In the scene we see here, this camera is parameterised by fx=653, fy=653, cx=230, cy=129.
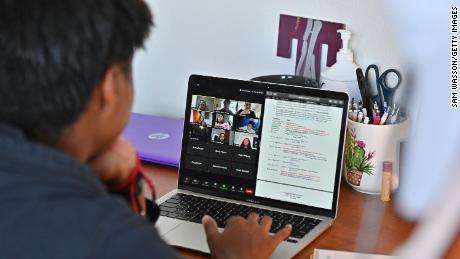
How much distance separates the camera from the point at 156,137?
58.9 inches

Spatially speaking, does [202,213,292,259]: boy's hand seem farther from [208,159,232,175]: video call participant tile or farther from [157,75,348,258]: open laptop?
[208,159,232,175]: video call participant tile

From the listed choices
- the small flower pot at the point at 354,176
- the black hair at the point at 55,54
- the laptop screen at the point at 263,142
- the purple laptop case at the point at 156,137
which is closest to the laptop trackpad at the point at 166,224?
the laptop screen at the point at 263,142

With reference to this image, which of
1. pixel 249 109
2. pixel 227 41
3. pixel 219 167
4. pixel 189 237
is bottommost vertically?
pixel 189 237

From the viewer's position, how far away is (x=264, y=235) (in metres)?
1.02

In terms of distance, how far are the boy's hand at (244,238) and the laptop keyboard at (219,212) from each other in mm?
77

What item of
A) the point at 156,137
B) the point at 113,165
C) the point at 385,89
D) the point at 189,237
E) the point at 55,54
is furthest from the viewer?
the point at 156,137

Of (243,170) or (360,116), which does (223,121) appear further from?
(360,116)

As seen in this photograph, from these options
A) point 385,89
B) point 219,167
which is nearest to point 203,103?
point 219,167

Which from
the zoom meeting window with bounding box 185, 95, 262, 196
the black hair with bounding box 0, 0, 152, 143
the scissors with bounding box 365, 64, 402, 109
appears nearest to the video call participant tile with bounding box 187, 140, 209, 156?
the zoom meeting window with bounding box 185, 95, 262, 196

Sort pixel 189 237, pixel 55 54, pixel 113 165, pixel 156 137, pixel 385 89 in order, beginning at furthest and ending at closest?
1. pixel 156 137
2. pixel 385 89
3. pixel 189 237
4. pixel 113 165
5. pixel 55 54

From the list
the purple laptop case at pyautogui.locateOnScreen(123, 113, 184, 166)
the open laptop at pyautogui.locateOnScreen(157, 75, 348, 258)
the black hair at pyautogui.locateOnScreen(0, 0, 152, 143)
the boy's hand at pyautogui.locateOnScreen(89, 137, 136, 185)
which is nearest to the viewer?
the black hair at pyautogui.locateOnScreen(0, 0, 152, 143)

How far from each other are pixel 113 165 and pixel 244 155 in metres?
0.36

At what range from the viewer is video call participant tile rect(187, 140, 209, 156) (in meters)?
1.27

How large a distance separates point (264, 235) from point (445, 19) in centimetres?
67
